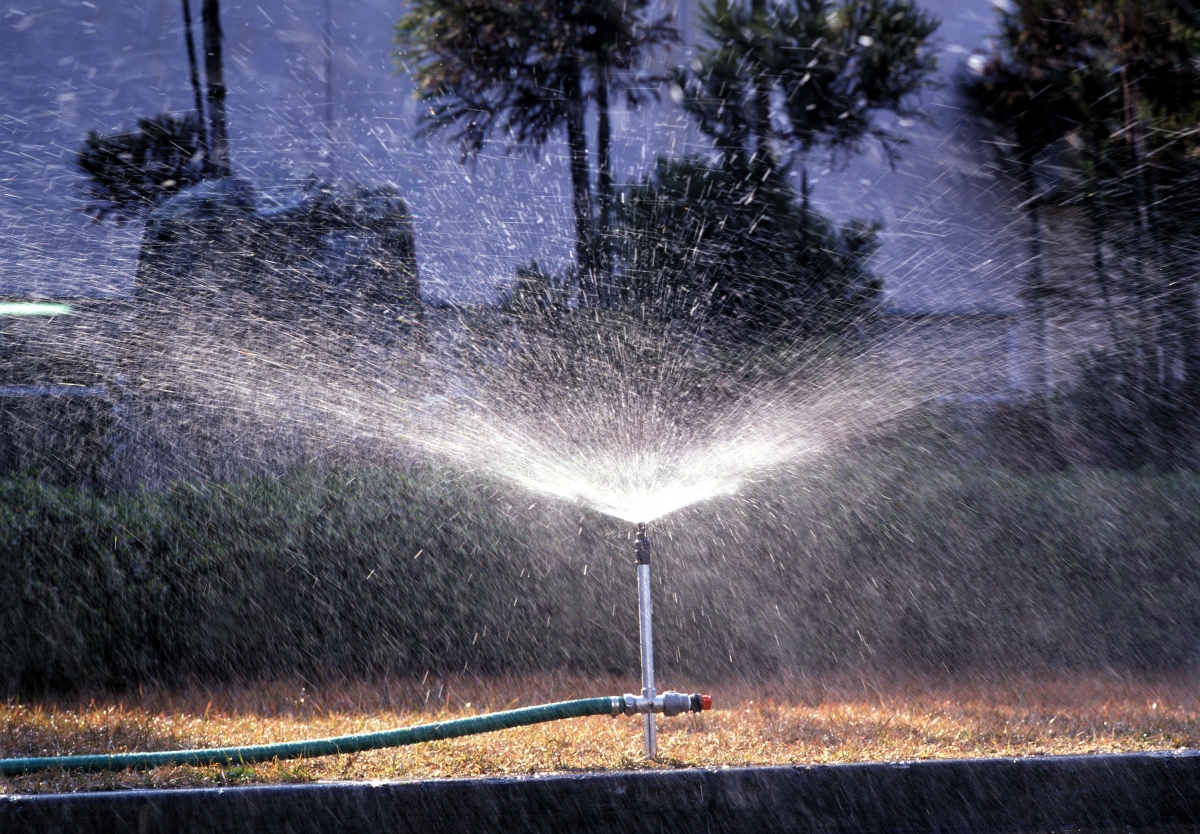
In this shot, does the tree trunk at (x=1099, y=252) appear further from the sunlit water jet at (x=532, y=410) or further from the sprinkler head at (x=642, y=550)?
the sprinkler head at (x=642, y=550)

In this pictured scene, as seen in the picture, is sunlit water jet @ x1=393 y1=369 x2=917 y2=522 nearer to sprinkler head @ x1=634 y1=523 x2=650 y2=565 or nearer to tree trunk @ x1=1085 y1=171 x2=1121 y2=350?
sprinkler head @ x1=634 y1=523 x2=650 y2=565

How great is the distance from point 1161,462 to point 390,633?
14.3 ft

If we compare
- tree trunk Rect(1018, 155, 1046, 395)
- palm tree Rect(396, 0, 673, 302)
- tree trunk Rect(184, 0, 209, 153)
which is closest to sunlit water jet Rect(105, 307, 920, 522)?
tree trunk Rect(1018, 155, 1046, 395)

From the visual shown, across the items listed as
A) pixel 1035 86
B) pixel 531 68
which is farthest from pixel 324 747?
pixel 1035 86

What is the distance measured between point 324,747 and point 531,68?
14.5ft

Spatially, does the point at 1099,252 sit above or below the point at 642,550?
above

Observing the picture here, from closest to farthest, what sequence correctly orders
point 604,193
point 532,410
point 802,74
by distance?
point 532,410 < point 604,193 < point 802,74

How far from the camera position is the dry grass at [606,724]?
3096 millimetres

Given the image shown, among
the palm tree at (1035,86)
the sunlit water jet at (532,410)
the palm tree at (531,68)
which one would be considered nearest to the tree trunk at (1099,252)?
the palm tree at (1035,86)

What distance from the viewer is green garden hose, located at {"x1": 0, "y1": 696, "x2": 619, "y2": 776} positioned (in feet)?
9.63

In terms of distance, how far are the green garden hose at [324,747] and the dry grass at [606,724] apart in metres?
0.04

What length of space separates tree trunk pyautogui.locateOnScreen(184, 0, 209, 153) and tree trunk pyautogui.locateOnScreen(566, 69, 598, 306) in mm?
2279

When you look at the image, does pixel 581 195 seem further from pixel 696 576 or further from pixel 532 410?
pixel 696 576

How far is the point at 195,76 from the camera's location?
6242 mm
